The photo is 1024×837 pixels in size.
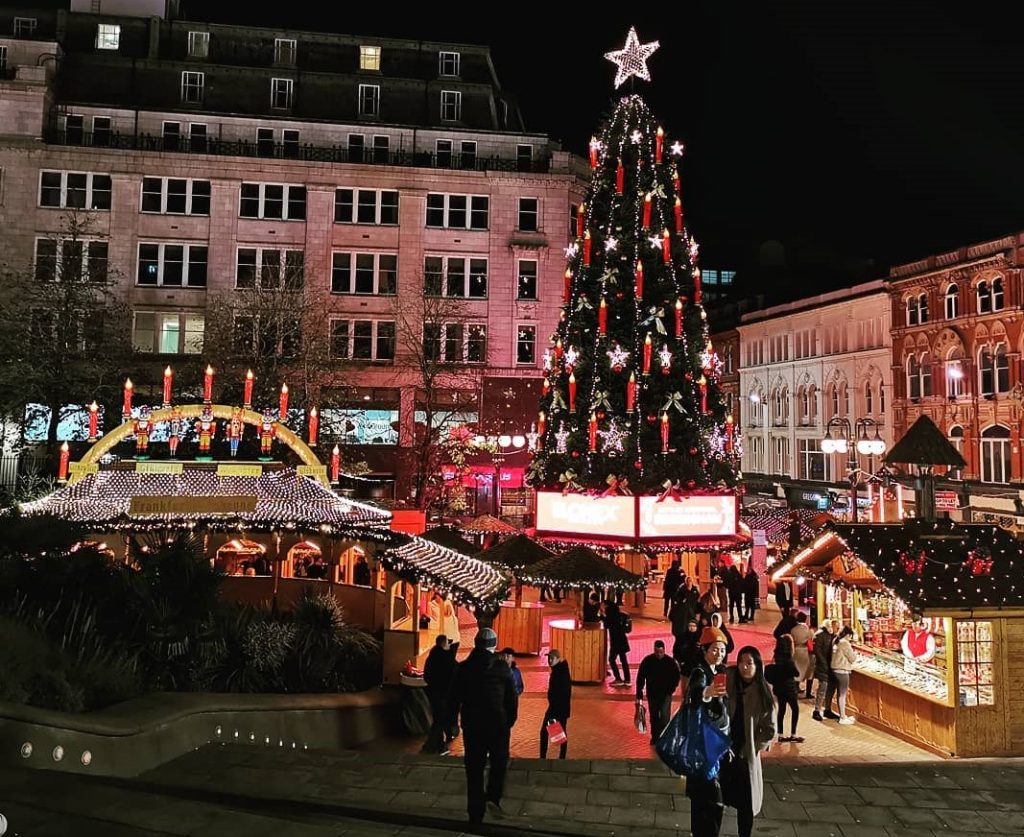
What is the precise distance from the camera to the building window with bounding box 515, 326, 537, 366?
40844 mm

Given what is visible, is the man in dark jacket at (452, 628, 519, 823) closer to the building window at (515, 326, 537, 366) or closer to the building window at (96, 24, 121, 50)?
the building window at (515, 326, 537, 366)

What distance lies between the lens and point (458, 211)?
4116cm

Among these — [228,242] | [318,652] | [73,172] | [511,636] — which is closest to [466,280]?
[228,242]

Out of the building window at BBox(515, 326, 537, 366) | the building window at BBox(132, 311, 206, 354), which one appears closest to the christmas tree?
the building window at BBox(515, 326, 537, 366)

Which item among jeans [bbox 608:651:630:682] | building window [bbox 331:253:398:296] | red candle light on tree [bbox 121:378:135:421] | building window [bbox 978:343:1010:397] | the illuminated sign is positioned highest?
building window [bbox 331:253:398:296]

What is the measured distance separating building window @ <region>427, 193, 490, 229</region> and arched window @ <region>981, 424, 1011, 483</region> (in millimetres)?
25926

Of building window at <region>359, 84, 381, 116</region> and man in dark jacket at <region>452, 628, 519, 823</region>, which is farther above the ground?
building window at <region>359, 84, 381, 116</region>

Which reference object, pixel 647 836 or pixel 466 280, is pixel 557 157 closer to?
pixel 466 280

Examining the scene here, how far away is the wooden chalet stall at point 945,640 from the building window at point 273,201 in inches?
1316

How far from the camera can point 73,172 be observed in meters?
38.3

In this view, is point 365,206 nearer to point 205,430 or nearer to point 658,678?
point 205,430

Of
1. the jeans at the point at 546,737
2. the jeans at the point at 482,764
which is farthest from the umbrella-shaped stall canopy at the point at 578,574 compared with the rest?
the jeans at the point at 482,764

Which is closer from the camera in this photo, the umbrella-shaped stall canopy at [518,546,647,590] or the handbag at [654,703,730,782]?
the handbag at [654,703,730,782]

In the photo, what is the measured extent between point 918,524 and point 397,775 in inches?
348
